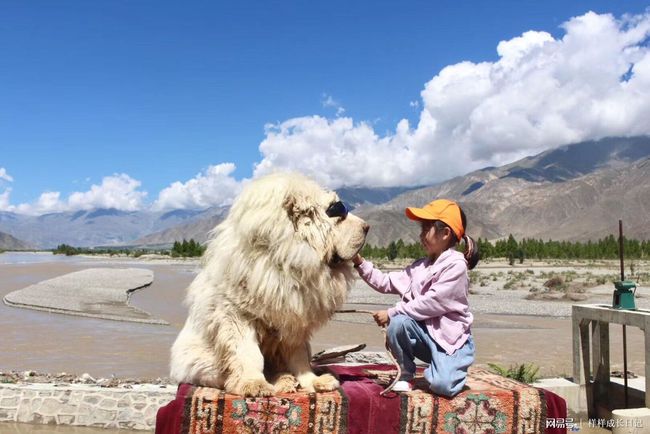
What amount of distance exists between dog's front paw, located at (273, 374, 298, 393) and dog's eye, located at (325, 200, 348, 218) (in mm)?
1152

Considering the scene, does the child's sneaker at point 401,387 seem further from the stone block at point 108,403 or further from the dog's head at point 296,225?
Answer: the stone block at point 108,403

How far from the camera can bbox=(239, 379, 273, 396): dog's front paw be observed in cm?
384

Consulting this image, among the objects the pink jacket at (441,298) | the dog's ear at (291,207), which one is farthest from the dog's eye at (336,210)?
the pink jacket at (441,298)

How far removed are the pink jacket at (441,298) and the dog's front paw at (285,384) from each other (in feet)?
2.80

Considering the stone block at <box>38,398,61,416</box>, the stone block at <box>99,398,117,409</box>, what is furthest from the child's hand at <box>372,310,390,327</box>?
the stone block at <box>38,398,61,416</box>

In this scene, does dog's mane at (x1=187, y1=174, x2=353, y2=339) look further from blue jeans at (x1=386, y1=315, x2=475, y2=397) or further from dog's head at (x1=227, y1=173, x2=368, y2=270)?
blue jeans at (x1=386, y1=315, x2=475, y2=397)

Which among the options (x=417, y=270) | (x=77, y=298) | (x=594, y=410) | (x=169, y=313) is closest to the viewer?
(x=417, y=270)

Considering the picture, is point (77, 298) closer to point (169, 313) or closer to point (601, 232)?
point (169, 313)

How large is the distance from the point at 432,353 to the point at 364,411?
2.11 ft

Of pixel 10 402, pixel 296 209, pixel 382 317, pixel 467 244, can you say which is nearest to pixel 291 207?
pixel 296 209

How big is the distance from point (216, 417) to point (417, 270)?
1823 mm

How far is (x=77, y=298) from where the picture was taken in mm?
24875

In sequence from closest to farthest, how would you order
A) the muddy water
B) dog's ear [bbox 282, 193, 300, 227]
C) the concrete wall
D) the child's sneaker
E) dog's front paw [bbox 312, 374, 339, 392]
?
dog's ear [bbox 282, 193, 300, 227] < dog's front paw [bbox 312, 374, 339, 392] < the child's sneaker < the concrete wall < the muddy water

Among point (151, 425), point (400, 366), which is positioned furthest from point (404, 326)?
point (151, 425)
